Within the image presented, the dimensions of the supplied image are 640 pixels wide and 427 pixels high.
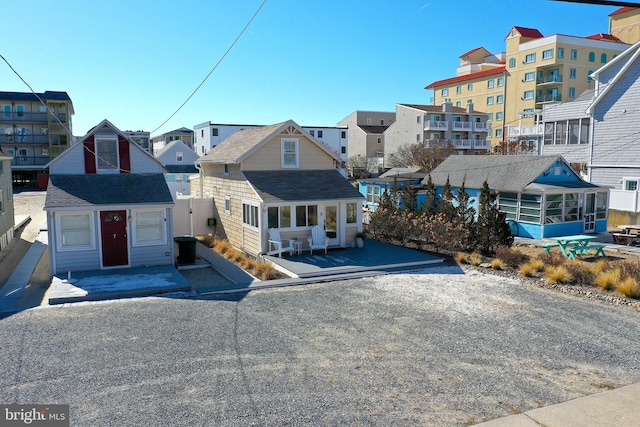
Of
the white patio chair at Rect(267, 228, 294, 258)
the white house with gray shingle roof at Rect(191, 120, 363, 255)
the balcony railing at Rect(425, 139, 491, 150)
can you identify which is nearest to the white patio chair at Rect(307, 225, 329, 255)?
the white house with gray shingle roof at Rect(191, 120, 363, 255)

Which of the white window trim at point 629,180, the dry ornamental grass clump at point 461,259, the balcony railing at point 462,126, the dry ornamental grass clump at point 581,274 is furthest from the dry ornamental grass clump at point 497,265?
the balcony railing at point 462,126

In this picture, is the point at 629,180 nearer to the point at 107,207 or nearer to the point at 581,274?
the point at 581,274

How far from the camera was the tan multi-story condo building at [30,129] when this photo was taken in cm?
6003

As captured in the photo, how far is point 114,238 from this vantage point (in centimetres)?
1711

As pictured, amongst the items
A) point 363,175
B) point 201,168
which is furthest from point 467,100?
point 201,168

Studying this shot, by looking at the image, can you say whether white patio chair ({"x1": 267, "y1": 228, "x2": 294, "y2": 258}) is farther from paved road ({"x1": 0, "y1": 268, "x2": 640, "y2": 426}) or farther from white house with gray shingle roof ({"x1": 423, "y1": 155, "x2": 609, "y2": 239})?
white house with gray shingle roof ({"x1": 423, "y1": 155, "x2": 609, "y2": 239})

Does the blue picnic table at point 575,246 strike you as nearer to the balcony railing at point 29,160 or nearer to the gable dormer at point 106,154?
the gable dormer at point 106,154

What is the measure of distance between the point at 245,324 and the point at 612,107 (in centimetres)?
2551

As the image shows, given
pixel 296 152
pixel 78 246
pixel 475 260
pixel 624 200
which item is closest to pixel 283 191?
pixel 296 152

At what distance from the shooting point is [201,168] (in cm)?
2666

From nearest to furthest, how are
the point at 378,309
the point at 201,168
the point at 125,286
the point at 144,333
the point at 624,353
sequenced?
the point at 624,353, the point at 144,333, the point at 378,309, the point at 125,286, the point at 201,168

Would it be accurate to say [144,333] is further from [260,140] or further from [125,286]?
[260,140]

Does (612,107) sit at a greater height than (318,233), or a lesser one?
greater

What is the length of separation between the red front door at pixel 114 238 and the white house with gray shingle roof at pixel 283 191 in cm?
486
